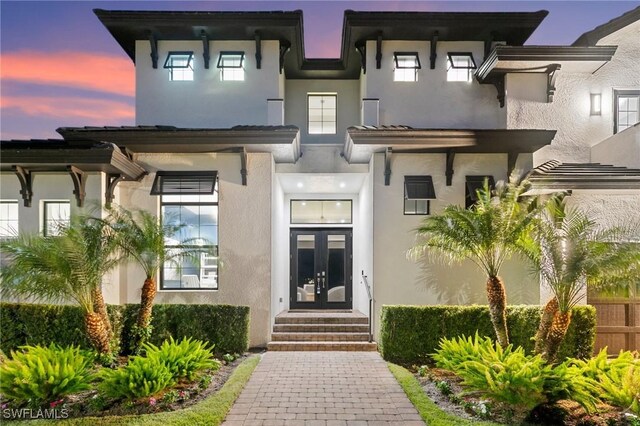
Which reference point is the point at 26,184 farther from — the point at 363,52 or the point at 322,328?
the point at 363,52

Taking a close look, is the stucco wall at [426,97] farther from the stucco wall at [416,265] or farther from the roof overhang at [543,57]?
the stucco wall at [416,265]

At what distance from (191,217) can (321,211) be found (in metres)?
4.89

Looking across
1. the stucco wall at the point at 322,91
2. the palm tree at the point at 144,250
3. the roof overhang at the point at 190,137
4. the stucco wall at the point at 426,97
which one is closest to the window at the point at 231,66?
the stucco wall at the point at 322,91

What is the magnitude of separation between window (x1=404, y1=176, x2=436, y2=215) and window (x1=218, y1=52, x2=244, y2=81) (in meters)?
5.90

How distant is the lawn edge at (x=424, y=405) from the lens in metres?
5.86

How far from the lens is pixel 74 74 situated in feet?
46.3

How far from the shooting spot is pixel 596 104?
12.2 meters

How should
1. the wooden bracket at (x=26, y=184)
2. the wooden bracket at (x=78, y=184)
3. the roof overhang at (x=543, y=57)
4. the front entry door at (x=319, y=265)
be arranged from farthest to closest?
the front entry door at (x=319, y=265)
the roof overhang at (x=543, y=57)
the wooden bracket at (x=26, y=184)
the wooden bracket at (x=78, y=184)

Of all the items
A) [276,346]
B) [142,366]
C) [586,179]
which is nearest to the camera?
[142,366]

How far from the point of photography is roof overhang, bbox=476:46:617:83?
11.5 m

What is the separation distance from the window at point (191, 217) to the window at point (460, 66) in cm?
759

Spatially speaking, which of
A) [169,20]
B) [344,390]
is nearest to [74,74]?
[169,20]

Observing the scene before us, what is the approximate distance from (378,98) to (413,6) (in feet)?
9.57

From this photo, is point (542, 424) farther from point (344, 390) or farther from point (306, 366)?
point (306, 366)
